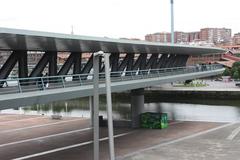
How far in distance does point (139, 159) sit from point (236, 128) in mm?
13910

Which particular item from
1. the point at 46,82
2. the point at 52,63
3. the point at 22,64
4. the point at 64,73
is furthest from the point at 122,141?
the point at 22,64

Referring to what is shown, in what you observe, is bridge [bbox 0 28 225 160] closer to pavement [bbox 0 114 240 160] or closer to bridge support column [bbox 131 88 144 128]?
bridge support column [bbox 131 88 144 128]

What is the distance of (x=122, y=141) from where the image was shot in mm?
28906

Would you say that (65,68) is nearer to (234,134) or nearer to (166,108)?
(234,134)

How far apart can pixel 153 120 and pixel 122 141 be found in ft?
20.9

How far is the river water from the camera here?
48.9 m

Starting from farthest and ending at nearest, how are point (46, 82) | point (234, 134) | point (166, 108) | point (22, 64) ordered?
→ 1. point (166, 108)
2. point (234, 134)
3. point (22, 64)
4. point (46, 82)

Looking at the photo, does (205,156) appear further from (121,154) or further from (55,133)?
(55,133)

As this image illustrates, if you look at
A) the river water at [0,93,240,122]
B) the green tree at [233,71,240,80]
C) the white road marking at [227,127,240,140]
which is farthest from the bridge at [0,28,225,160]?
the green tree at [233,71,240,80]

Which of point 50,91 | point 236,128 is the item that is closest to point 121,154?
point 50,91

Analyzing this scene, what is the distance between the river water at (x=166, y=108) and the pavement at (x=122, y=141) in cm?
1160

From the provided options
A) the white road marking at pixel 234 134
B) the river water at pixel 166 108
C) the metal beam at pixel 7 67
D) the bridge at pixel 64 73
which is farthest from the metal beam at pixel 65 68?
the river water at pixel 166 108

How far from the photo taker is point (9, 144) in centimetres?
2827

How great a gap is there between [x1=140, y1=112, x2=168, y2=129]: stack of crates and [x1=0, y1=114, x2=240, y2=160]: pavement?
0.88m
